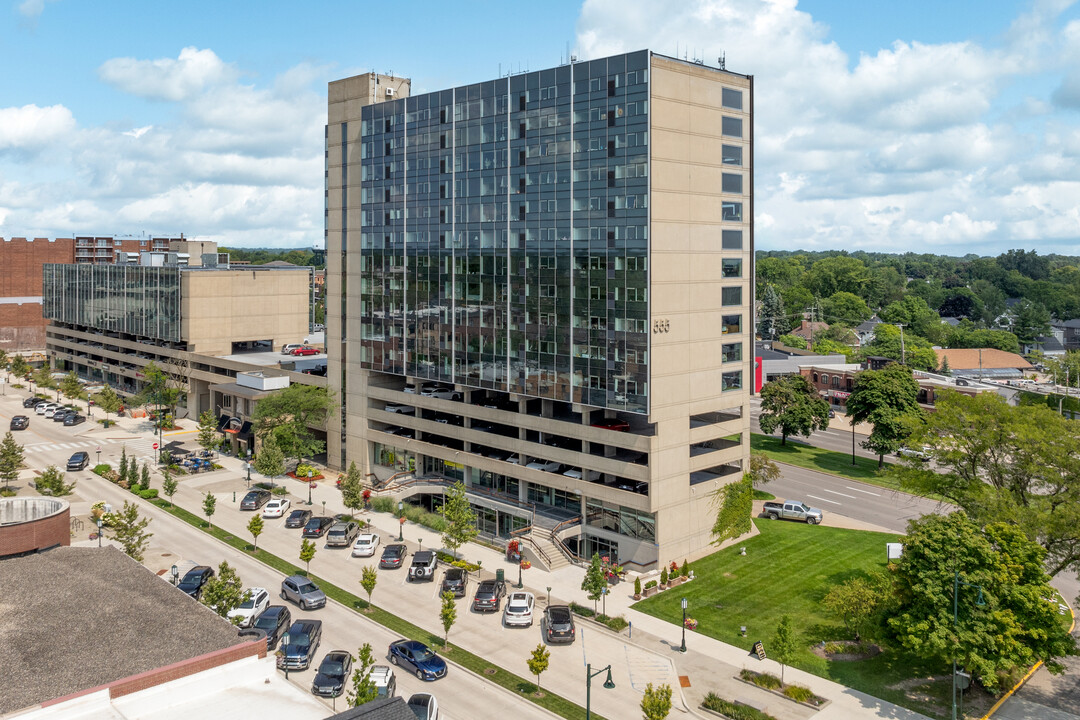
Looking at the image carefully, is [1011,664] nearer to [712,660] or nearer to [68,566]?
[712,660]

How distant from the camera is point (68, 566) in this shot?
48.0 m

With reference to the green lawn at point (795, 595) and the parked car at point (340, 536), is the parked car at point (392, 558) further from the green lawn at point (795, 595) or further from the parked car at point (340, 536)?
the green lawn at point (795, 595)

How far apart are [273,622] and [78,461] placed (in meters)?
56.1

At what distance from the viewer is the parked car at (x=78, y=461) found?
301ft

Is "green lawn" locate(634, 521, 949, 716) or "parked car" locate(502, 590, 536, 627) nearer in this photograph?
"green lawn" locate(634, 521, 949, 716)

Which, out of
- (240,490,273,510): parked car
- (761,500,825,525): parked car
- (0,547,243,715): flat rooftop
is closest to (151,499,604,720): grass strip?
(240,490,273,510): parked car

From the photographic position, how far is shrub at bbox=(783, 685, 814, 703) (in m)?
43.5

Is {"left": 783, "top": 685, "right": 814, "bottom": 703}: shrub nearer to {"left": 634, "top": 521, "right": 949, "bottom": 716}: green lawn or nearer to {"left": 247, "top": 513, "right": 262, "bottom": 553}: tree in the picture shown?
{"left": 634, "top": 521, "right": 949, "bottom": 716}: green lawn

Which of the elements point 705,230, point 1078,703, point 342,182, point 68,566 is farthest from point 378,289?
point 1078,703

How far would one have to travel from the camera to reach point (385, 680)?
42.5m

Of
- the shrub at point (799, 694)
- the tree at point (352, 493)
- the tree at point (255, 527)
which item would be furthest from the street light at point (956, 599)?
the tree at point (352, 493)

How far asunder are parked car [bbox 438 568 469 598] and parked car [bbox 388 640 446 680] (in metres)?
9.74

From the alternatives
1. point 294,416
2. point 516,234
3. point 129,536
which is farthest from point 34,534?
point 516,234

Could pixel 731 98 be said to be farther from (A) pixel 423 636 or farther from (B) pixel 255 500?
(B) pixel 255 500
